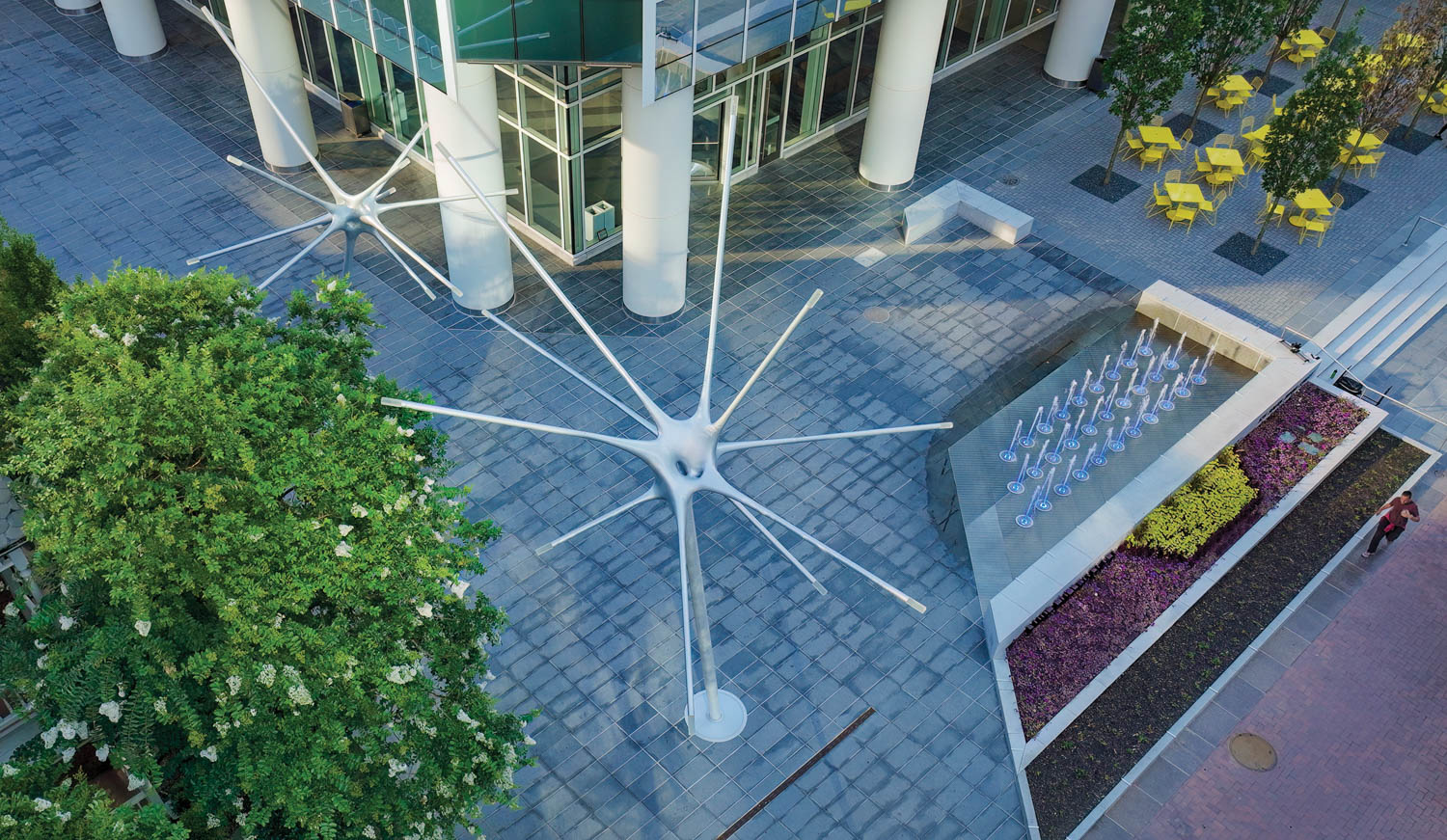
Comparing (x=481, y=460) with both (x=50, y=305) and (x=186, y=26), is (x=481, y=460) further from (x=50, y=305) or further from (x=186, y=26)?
(x=186, y=26)

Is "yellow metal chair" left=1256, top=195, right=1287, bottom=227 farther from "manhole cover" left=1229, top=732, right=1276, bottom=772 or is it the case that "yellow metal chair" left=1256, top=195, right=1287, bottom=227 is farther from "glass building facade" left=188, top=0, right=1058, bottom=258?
"manhole cover" left=1229, top=732, right=1276, bottom=772

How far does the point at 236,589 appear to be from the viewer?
1270 cm

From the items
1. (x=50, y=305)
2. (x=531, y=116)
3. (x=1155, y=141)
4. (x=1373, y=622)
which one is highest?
(x=50, y=305)

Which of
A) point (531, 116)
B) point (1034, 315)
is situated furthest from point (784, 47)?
point (1034, 315)

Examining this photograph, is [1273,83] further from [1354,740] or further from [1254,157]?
[1354,740]

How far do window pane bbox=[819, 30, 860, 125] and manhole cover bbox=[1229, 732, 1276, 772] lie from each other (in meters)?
17.5

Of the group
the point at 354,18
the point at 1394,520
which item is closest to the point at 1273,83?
the point at 1394,520

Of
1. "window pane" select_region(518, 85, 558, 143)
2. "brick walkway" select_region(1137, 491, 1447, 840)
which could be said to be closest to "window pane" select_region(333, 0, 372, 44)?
"window pane" select_region(518, 85, 558, 143)

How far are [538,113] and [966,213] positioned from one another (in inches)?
397

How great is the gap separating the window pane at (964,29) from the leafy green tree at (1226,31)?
5.93 m

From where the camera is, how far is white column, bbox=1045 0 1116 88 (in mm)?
31531

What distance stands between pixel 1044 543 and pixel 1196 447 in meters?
3.76

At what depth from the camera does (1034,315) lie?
25.5 meters

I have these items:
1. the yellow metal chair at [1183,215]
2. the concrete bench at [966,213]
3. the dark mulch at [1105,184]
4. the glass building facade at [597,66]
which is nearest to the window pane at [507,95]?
the glass building facade at [597,66]
